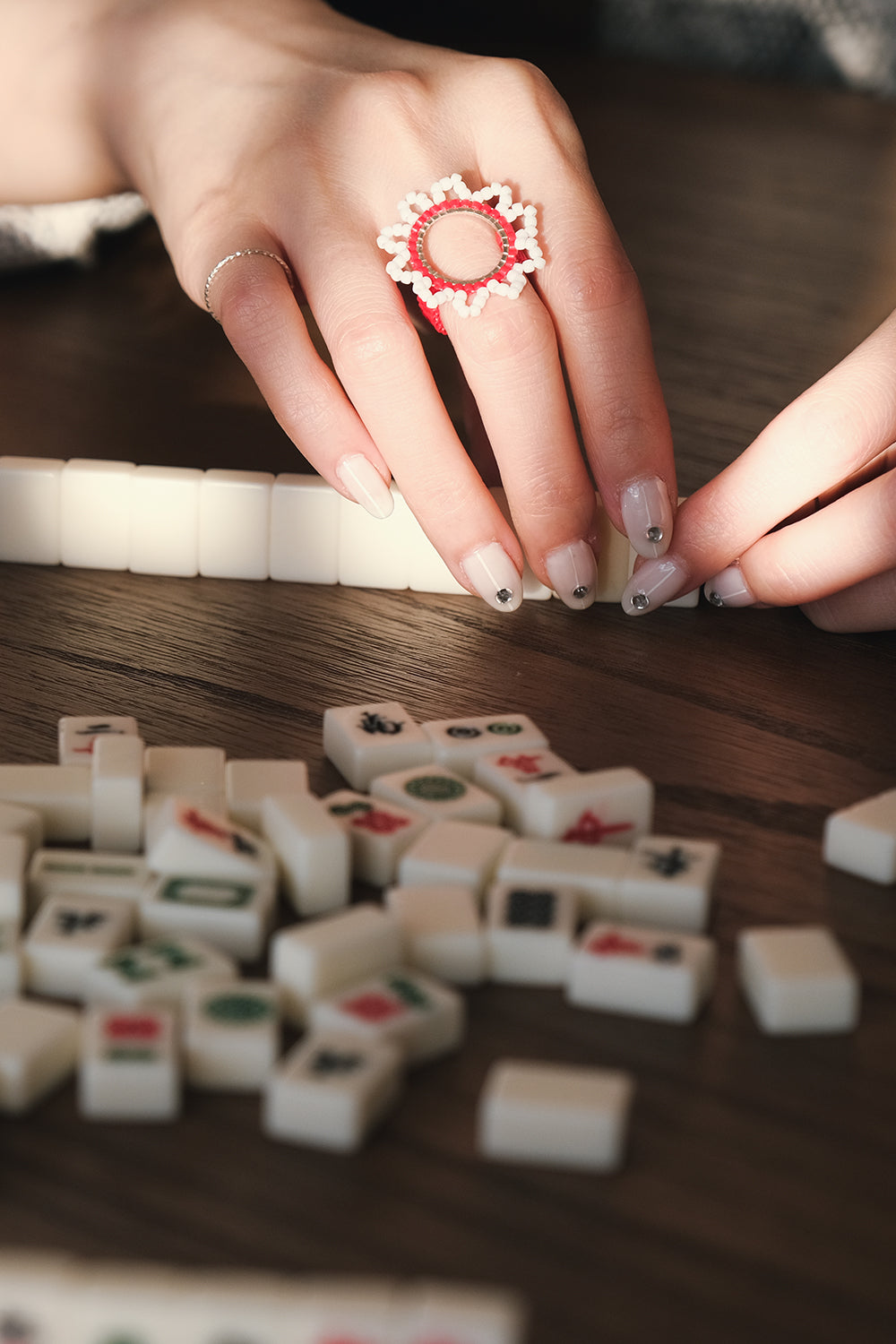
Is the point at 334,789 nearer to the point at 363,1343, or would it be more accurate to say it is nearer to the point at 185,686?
the point at 185,686

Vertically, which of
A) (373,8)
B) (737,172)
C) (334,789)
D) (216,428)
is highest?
(373,8)

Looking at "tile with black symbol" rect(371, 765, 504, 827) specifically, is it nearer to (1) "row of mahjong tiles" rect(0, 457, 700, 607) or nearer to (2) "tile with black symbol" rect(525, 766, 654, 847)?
(2) "tile with black symbol" rect(525, 766, 654, 847)

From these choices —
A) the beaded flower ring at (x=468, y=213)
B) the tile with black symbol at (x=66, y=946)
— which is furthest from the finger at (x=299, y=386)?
the tile with black symbol at (x=66, y=946)

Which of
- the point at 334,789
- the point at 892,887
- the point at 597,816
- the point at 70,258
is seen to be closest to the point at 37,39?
the point at 70,258

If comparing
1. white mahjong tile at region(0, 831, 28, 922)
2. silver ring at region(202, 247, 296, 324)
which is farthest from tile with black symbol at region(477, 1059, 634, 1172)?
silver ring at region(202, 247, 296, 324)

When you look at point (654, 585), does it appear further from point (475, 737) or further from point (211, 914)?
point (211, 914)

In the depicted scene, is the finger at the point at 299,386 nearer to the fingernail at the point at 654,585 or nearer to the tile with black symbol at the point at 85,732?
the fingernail at the point at 654,585
